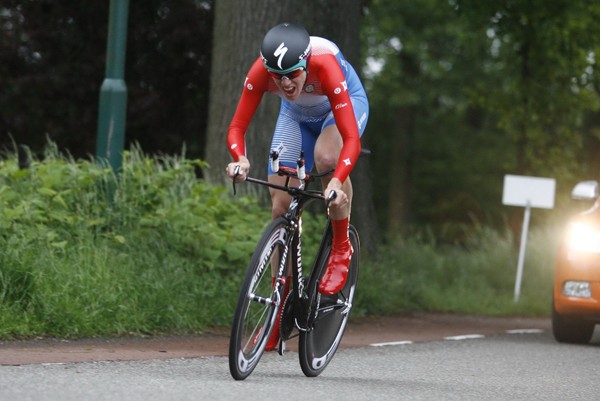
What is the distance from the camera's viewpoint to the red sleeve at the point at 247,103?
23.2 ft

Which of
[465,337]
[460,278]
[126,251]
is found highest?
[126,251]

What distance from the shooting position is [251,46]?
12938 millimetres

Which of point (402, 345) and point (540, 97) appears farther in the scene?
point (540, 97)

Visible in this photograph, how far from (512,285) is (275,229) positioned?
41.4ft

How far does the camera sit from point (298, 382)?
720cm

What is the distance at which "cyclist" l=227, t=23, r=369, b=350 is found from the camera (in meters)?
6.75

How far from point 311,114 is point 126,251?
12.1 ft

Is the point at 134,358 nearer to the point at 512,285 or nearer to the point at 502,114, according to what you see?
the point at 512,285

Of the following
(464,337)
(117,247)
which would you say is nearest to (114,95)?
(117,247)

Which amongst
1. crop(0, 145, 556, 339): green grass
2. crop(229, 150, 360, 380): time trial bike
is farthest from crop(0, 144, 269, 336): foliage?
crop(229, 150, 360, 380): time trial bike

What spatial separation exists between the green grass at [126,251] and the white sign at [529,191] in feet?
17.3

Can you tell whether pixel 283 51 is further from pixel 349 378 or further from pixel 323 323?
pixel 349 378

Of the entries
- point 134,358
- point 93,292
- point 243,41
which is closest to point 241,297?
point 134,358

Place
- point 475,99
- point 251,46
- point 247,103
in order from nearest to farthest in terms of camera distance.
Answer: point 247,103 → point 251,46 → point 475,99
